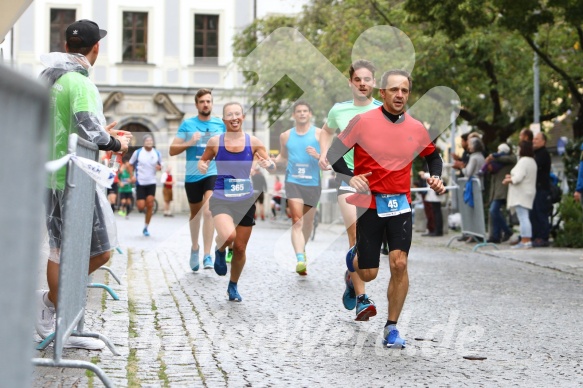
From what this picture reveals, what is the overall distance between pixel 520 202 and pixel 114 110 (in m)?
25.9

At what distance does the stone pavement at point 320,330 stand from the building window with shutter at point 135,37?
27347mm

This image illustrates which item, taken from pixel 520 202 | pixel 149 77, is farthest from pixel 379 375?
pixel 149 77

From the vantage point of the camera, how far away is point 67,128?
257 inches

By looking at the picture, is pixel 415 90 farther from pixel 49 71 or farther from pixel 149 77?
pixel 49 71

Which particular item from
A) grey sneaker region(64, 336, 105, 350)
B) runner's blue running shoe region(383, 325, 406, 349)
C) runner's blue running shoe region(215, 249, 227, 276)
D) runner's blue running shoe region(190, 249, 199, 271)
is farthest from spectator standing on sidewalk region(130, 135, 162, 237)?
grey sneaker region(64, 336, 105, 350)

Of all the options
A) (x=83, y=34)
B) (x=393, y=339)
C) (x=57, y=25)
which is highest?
(x=57, y=25)

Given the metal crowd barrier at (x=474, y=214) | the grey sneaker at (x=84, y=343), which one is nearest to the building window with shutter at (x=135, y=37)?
the metal crowd barrier at (x=474, y=214)

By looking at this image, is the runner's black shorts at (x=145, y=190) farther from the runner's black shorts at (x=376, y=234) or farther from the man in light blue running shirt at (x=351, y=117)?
the runner's black shorts at (x=376, y=234)

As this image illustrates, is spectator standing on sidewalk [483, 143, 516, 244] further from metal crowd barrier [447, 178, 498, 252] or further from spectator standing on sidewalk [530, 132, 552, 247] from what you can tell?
spectator standing on sidewalk [530, 132, 552, 247]

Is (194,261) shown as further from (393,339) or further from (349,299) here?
(393,339)

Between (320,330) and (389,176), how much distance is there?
48.8 inches

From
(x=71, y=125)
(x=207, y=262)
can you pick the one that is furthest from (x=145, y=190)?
(x=71, y=125)

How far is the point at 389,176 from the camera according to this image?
7.21 metres

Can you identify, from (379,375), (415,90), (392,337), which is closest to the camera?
(379,375)
